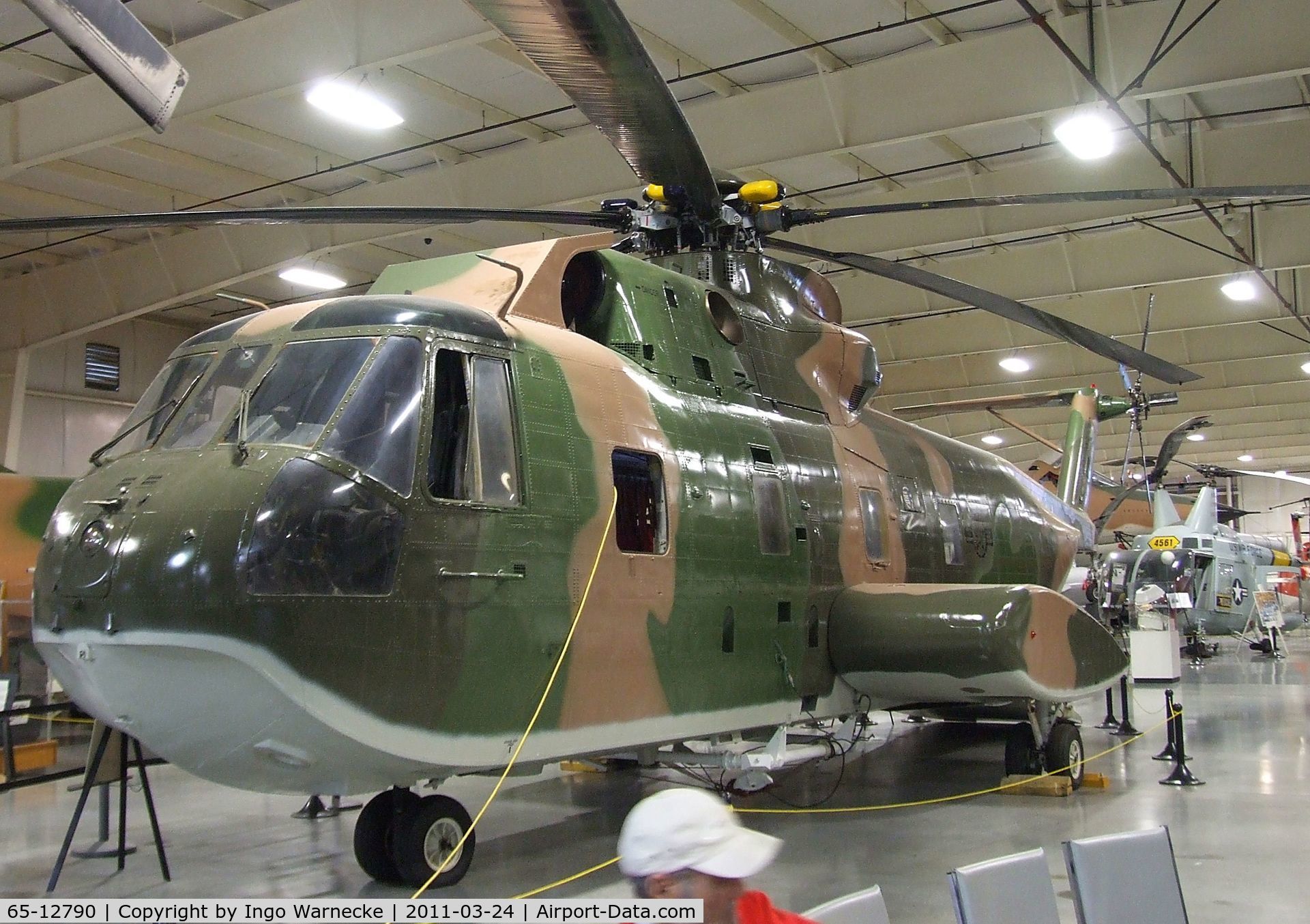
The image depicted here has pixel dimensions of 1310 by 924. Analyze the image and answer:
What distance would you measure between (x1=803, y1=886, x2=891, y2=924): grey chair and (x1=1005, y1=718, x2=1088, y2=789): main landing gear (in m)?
6.96

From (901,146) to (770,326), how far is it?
6.96 meters

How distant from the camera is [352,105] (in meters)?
12.5

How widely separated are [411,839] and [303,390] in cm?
239

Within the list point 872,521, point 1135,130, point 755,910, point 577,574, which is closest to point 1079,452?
point 1135,130

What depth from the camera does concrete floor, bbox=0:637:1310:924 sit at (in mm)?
6688

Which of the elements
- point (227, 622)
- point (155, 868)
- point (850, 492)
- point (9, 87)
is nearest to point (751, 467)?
point (850, 492)

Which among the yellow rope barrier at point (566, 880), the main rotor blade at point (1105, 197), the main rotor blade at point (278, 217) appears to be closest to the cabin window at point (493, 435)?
the main rotor blade at point (278, 217)

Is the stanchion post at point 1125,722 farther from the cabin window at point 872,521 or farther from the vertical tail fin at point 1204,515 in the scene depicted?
the vertical tail fin at point 1204,515

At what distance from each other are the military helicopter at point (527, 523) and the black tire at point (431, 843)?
2 centimetres

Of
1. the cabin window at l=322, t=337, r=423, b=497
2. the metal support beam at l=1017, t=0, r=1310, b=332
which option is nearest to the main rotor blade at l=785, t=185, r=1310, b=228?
the metal support beam at l=1017, t=0, r=1310, b=332

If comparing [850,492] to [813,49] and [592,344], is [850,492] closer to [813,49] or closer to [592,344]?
[592,344]

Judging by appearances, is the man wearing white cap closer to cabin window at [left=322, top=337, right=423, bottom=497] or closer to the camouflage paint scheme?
the camouflage paint scheme

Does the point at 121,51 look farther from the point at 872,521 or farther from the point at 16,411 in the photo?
the point at 16,411

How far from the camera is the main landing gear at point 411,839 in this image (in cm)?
627
